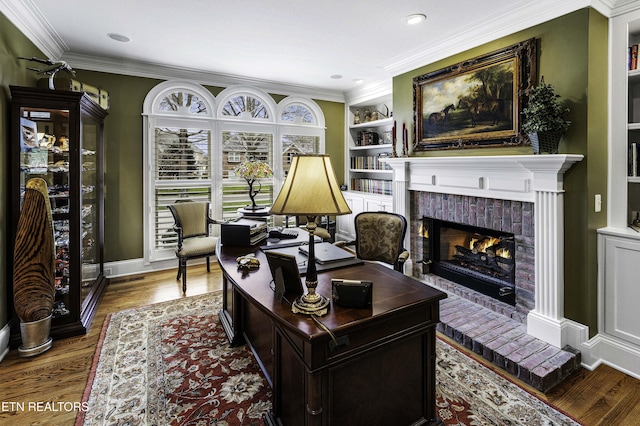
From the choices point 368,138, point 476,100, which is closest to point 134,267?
point 368,138

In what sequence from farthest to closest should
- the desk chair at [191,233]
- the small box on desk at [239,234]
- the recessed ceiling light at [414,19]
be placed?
the desk chair at [191,233] < the recessed ceiling light at [414,19] < the small box on desk at [239,234]

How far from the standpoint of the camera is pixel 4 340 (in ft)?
8.13

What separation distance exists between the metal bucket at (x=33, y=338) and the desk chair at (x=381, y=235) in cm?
264

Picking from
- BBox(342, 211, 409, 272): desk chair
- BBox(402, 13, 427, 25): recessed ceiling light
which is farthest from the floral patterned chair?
BBox(402, 13, 427, 25): recessed ceiling light

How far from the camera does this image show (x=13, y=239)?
2.60 m

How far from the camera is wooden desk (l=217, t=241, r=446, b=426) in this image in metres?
1.31

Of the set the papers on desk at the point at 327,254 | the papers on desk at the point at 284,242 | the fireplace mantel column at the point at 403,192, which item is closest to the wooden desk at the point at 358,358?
the papers on desk at the point at 327,254

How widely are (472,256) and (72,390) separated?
3.51m

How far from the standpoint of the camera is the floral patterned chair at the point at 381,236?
→ 116 inches

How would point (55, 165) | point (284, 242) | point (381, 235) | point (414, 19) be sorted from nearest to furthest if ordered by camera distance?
point (284, 242), point (55, 165), point (414, 19), point (381, 235)

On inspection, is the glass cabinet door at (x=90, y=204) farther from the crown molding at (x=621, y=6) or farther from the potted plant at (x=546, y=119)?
the crown molding at (x=621, y=6)

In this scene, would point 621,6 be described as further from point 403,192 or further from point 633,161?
point 403,192

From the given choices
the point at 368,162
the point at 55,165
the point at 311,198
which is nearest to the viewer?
the point at 311,198

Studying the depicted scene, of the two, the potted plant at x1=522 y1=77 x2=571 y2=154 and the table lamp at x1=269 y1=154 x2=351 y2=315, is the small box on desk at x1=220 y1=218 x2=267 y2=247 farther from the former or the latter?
the potted plant at x1=522 y1=77 x2=571 y2=154
